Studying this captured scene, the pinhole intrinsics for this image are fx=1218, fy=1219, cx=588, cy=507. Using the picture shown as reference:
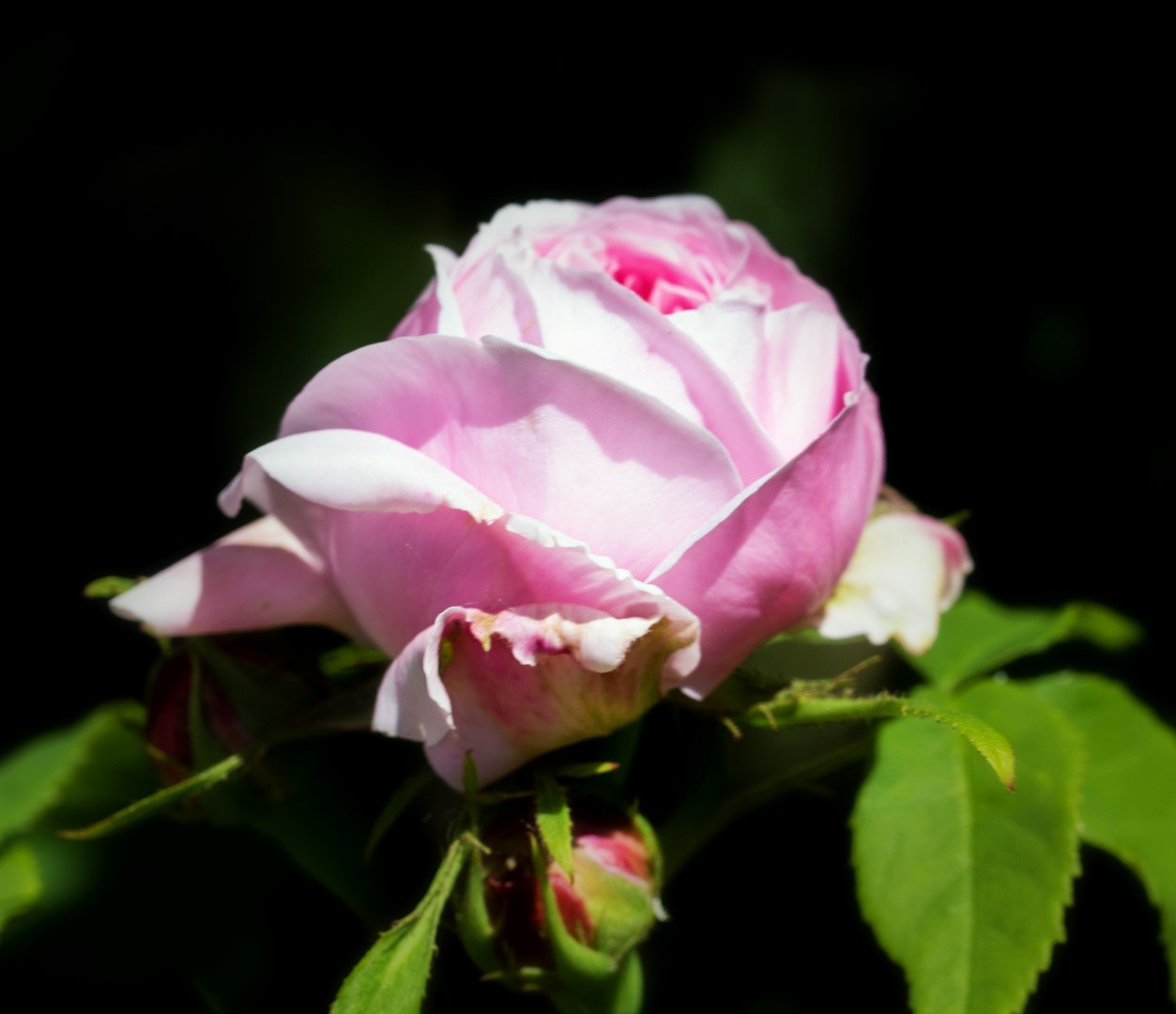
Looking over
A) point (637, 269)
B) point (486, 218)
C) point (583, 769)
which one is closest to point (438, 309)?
point (637, 269)

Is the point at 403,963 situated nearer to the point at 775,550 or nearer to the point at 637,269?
the point at 775,550

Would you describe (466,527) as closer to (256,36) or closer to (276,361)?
(276,361)

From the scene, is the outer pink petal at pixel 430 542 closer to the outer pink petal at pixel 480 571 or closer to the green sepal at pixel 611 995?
the outer pink petal at pixel 480 571

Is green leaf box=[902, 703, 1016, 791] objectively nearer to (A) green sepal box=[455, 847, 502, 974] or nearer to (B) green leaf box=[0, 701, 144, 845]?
(A) green sepal box=[455, 847, 502, 974]

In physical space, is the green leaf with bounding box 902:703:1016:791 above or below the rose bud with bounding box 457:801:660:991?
above

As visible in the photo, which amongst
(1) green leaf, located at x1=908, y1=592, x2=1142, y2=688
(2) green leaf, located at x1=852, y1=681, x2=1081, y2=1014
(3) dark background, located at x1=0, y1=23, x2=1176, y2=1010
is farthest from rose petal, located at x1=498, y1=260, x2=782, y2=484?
(3) dark background, located at x1=0, y1=23, x2=1176, y2=1010

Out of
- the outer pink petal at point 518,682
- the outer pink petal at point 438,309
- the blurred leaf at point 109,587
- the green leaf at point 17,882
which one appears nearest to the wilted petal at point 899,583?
the outer pink petal at point 518,682

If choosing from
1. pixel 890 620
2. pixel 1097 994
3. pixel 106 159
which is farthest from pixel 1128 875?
pixel 106 159

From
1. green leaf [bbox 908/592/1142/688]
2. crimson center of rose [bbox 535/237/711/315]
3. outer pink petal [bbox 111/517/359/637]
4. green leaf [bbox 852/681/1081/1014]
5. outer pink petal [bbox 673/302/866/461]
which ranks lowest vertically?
green leaf [bbox 908/592/1142/688]
